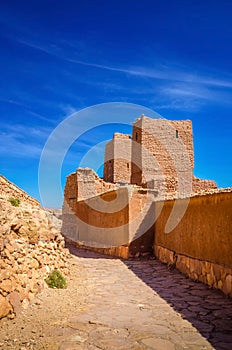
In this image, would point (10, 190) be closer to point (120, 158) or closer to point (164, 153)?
point (164, 153)

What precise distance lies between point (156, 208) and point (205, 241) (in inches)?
178

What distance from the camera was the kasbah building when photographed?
7.29m

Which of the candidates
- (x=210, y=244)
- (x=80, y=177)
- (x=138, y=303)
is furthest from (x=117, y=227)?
(x=138, y=303)

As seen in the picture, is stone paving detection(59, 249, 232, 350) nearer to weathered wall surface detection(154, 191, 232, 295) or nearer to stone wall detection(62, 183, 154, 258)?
weathered wall surface detection(154, 191, 232, 295)

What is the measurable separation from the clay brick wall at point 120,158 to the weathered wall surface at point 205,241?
13778 millimetres

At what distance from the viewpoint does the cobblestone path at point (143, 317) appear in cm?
397

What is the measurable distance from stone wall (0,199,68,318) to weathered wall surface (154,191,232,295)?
327 centimetres

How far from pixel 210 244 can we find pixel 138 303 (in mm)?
2426

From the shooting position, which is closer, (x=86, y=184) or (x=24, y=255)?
(x=24, y=255)

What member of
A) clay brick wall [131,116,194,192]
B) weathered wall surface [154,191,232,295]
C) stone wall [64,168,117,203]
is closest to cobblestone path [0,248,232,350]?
weathered wall surface [154,191,232,295]

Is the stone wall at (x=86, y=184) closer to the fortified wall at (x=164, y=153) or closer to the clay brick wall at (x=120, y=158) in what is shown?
the fortified wall at (x=164, y=153)

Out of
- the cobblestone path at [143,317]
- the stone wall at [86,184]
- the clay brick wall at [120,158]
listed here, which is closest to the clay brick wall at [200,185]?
the clay brick wall at [120,158]

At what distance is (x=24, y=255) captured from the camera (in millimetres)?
6000

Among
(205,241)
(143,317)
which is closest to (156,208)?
(205,241)
